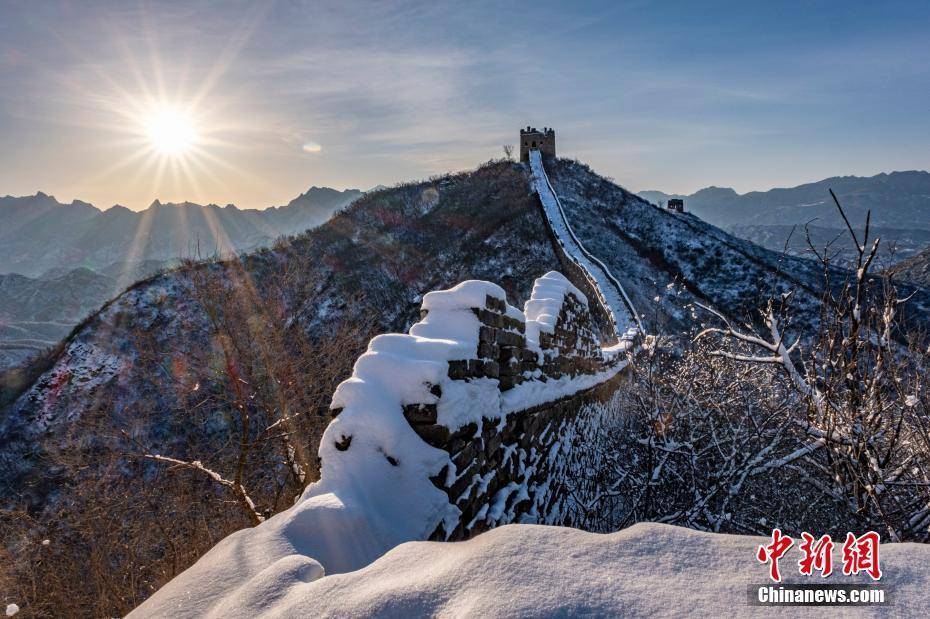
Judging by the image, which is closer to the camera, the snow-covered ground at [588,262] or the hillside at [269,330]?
the hillside at [269,330]

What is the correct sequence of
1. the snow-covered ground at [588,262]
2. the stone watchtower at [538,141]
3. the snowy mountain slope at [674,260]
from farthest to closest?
1. the stone watchtower at [538,141]
2. the snowy mountain slope at [674,260]
3. the snow-covered ground at [588,262]

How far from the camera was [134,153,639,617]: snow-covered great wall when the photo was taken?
1847mm

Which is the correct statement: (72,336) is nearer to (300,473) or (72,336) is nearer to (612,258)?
(300,473)

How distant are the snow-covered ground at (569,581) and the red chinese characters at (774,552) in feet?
0.07

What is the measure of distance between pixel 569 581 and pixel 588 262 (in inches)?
958

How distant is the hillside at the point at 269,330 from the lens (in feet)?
30.4

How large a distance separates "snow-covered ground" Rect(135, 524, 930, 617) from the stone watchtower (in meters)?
46.1

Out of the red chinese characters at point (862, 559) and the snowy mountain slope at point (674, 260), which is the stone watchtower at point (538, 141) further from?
the red chinese characters at point (862, 559)

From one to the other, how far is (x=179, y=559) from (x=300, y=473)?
7.52 ft

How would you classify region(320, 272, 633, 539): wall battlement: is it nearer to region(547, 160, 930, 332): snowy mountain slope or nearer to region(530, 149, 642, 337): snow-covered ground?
A: region(530, 149, 642, 337): snow-covered ground

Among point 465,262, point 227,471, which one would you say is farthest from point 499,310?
point 465,262

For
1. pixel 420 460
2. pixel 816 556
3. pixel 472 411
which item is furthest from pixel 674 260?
pixel 816 556

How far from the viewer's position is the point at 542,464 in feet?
14.8

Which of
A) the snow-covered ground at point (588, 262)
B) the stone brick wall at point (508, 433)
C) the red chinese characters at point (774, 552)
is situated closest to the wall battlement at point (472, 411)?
the stone brick wall at point (508, 433)
